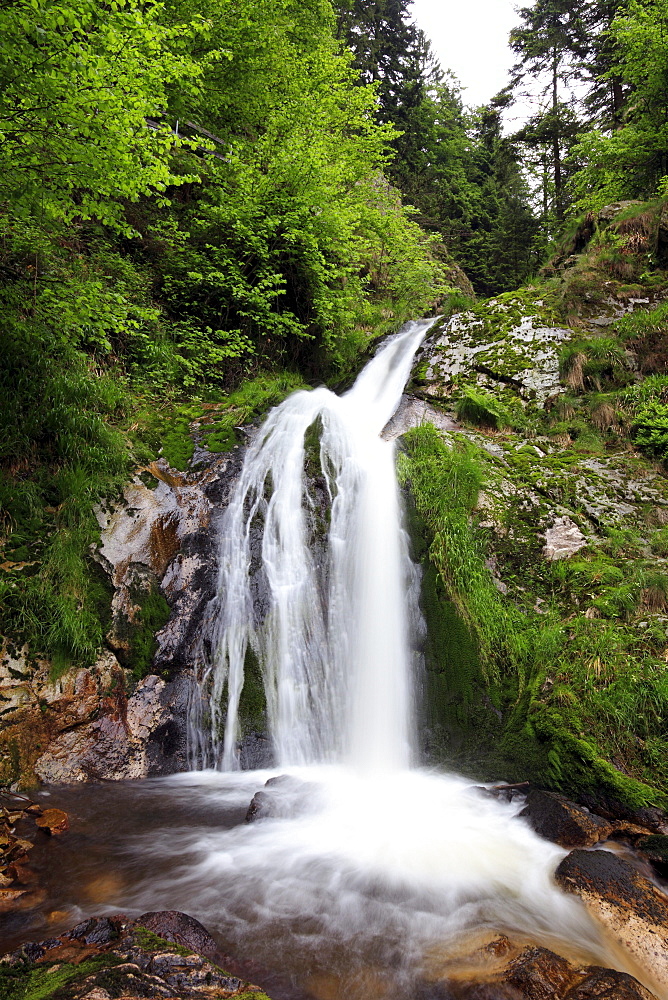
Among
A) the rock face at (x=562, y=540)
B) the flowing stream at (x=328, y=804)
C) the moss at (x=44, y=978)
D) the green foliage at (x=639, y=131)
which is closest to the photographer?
the moss at (x=44, y=978)

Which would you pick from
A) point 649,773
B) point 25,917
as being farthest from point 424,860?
point 25,917

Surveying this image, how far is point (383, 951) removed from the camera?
2717mm

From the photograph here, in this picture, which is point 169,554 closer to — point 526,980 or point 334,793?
point 334,793

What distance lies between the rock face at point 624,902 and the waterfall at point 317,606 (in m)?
1.94

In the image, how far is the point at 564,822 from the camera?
3.66 m

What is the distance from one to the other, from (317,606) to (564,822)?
2.97 metres

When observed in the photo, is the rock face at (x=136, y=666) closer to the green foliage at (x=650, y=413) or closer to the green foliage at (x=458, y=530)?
the green foliage at (x=458, y=530)

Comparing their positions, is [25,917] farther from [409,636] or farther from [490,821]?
[409,636]

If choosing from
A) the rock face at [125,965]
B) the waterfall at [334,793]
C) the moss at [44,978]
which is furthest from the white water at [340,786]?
the moss at [44,978]

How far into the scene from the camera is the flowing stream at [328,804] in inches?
111

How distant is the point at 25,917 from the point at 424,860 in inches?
96.8

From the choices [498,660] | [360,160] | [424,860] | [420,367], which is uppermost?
[360,160]

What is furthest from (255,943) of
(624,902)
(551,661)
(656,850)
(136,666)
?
(551,661)

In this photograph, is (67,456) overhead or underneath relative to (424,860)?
overhead
